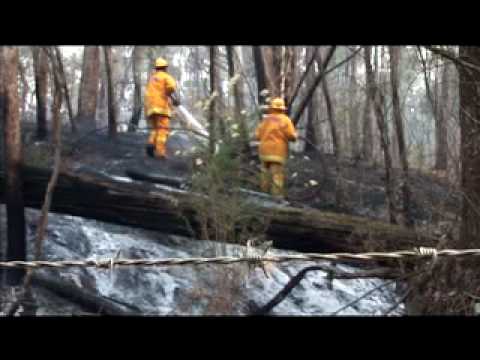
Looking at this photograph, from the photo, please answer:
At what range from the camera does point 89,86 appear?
1628cm

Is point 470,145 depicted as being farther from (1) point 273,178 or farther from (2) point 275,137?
(2) point 275,137

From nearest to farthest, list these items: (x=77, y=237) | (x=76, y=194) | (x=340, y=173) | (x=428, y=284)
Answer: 1. (x=428, y=284)
2. (x=76, y=194)
3. (x=77, y=237)
4. (x=340, y=173)

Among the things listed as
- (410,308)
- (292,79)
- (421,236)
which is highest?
(292,79)

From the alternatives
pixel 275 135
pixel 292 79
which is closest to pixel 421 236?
pixel 275 135

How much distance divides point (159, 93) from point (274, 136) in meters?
2.21

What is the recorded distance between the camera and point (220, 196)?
7.56 meters

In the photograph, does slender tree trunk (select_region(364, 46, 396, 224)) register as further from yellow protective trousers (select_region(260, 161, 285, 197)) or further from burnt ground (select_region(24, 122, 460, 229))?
yellow protective trousers (select_region(260, 161, 285, 197))

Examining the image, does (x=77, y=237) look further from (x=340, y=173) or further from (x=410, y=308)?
(x=410, y=308)

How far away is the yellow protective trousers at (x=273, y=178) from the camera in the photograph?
9102 mm

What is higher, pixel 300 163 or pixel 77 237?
pixel 300 163

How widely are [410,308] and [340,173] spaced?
5.39m

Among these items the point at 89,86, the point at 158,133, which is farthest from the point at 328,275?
the point at 89,86

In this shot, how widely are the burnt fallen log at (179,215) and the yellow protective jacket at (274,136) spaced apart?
1639 mm
